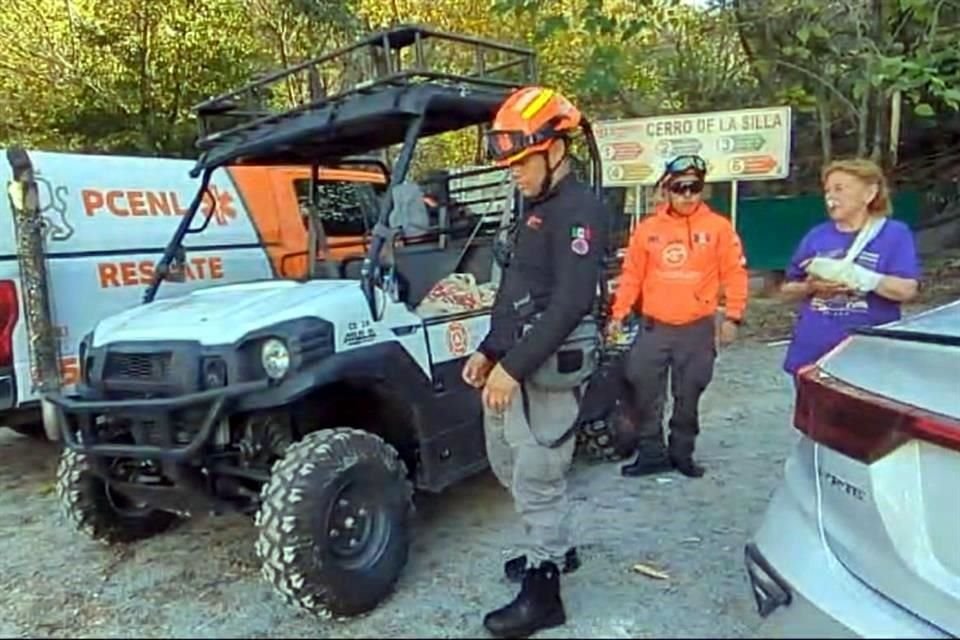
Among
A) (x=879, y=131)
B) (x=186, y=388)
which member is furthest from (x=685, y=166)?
(x=879, y=131)

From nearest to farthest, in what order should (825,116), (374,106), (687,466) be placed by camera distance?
(374,106), (687,466), (825,116)

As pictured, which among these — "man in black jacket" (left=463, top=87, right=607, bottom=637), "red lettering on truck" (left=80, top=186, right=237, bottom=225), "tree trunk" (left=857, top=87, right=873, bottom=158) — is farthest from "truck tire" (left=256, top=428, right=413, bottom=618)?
"tree trunk" (left=857, top=87, right=873, bottom=158)

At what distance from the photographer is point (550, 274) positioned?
3176 millimetres

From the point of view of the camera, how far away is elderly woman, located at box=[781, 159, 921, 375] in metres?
3.91

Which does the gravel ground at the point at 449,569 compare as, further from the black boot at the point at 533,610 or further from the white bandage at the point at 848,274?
the white bandage at the point at 848,274

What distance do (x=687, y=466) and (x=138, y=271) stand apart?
3.24 metres

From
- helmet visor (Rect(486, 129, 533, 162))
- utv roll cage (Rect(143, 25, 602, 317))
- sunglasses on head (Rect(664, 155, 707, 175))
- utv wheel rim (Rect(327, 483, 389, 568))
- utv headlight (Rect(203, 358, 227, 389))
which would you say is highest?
utv roll cage (Rect(143, 25, 602, 317))

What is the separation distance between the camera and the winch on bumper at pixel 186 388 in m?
3.43

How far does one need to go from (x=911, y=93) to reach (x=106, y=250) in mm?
5934

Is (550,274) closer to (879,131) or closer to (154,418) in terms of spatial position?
(154,418)

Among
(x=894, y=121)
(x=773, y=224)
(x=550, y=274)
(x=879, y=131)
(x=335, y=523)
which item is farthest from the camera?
(x=773, y=224)

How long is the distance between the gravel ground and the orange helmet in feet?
4.94

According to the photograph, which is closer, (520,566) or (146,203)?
(520,566)

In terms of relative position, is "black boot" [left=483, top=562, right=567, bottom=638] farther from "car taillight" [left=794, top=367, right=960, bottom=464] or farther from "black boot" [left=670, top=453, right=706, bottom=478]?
"black boot" [left=670, top=453, right=706, bottom=478]
